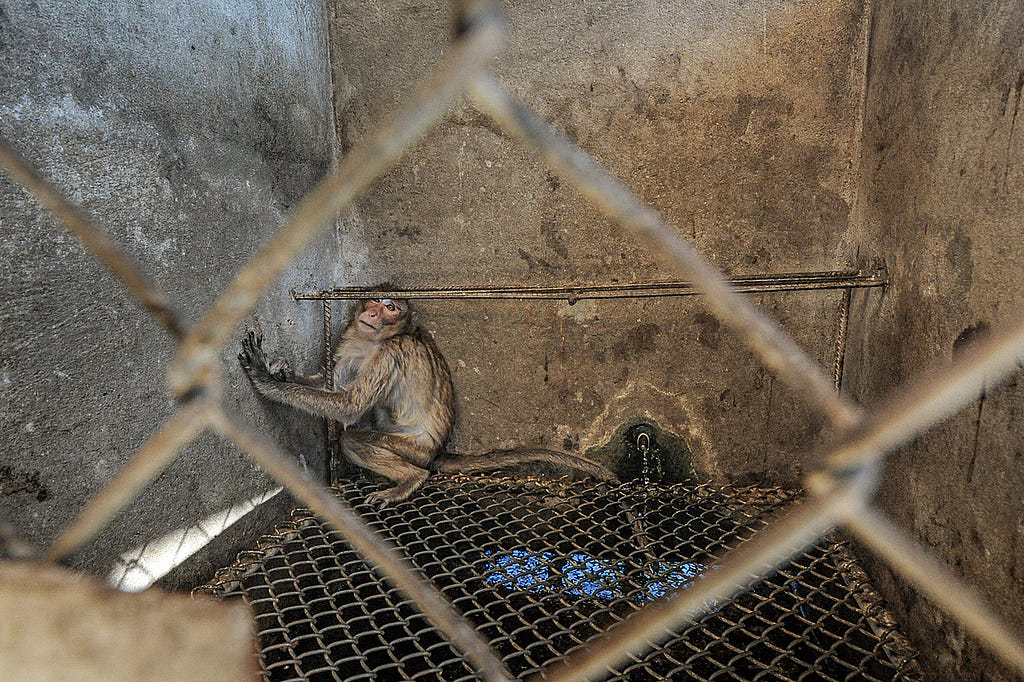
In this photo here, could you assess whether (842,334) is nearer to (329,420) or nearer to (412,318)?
(412,318)

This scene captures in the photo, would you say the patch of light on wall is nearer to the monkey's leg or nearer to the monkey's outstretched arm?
the monkey's outstretched arm

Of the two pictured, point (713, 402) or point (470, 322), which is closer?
point (713, 402)

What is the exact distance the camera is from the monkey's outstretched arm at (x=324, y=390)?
2.84m

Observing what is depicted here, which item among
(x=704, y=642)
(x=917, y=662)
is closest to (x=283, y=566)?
(x=704, y=642)

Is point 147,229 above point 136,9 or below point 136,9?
below

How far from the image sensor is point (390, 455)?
11.0ft

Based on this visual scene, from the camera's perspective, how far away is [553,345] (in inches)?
132

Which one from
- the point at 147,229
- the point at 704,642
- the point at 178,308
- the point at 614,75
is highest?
the point at 614,75

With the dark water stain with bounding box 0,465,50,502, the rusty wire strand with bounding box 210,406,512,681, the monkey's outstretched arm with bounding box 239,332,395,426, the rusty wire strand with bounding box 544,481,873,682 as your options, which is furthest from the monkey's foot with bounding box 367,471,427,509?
the rusty wire strand with bounding box 544,481,873,682

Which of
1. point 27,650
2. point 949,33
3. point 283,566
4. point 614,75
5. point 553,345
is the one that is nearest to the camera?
point 27,650

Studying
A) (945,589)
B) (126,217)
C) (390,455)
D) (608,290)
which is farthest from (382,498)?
(945,589)

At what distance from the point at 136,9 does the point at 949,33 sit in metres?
2.55

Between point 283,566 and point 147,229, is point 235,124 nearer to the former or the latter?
point 147,229

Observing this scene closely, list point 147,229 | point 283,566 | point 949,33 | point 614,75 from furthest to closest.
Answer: point 614,75 < point 283,566 < point 147,229 < point 949,33
